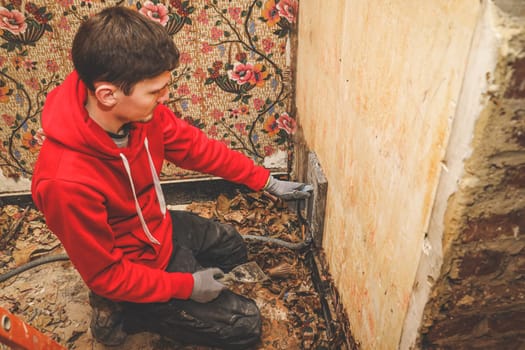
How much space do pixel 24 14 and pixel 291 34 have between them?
1.35 meters

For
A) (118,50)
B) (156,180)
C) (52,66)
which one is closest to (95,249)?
(156,180)

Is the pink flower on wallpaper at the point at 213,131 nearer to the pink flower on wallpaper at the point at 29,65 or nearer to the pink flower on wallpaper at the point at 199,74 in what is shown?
the pink flower on wallpaper at the point at 199,74

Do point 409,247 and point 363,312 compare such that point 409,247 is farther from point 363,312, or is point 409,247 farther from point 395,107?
point 363,312

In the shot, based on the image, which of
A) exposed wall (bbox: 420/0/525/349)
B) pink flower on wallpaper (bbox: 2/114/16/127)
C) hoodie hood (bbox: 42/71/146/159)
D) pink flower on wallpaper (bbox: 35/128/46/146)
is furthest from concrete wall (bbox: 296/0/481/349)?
pink flower on wallpaper (bbox: 2/114/16/127)

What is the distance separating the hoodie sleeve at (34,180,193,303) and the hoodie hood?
0.13 meters

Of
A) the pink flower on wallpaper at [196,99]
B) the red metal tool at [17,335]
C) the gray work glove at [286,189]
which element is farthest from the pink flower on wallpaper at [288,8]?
the red metal tool at [17,335]

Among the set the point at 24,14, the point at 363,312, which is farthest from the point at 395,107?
the point at 24,14

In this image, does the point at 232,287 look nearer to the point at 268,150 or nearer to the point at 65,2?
the point at 268,150

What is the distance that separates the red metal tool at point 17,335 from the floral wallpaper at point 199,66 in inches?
60.9

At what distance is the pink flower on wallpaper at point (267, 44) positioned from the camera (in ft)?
7.28

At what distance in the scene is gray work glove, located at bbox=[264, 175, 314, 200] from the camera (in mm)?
1984

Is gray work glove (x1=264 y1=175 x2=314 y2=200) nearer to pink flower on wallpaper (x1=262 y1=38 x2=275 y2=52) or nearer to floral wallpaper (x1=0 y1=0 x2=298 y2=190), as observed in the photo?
floral wallpaper (x1=0 y1=0 x2=298 y2=190)

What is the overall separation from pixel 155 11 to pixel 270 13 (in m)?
0.59

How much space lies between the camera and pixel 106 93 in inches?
49.5
